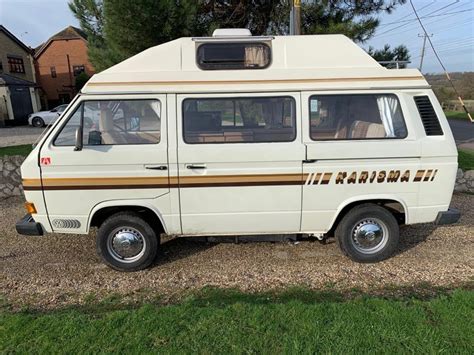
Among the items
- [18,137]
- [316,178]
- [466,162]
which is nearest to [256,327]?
[316,178]

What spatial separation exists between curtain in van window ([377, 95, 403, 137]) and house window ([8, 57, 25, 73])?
31.5 meters

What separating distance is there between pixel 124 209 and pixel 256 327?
2.05 m

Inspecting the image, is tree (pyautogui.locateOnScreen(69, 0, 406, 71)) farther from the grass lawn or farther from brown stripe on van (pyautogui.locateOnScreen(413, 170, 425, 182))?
the grass lawn

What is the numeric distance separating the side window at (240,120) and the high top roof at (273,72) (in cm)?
16

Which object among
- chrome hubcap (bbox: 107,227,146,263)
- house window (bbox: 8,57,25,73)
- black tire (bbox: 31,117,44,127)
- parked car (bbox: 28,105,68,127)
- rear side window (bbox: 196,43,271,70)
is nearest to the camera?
rear side window (bbox: 196,43,271,70)

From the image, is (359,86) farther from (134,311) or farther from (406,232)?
(134,311)

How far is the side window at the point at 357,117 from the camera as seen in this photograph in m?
3.96

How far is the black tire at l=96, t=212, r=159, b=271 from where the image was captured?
A: 13.3ft

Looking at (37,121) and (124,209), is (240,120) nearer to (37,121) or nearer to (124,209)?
(124,209)

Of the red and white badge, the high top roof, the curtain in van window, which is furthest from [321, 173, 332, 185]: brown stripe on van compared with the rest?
the red and white badge

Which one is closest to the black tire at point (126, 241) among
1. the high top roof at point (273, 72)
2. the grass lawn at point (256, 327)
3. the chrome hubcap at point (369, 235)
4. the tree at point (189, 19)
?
the grass lawn at point (256, 327)

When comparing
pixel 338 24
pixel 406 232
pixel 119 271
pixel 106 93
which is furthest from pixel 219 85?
pixel 338 24

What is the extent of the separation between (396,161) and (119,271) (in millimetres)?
3390

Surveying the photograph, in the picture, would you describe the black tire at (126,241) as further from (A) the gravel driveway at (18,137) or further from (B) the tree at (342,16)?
(A) the gravel driveway at (18,137)
